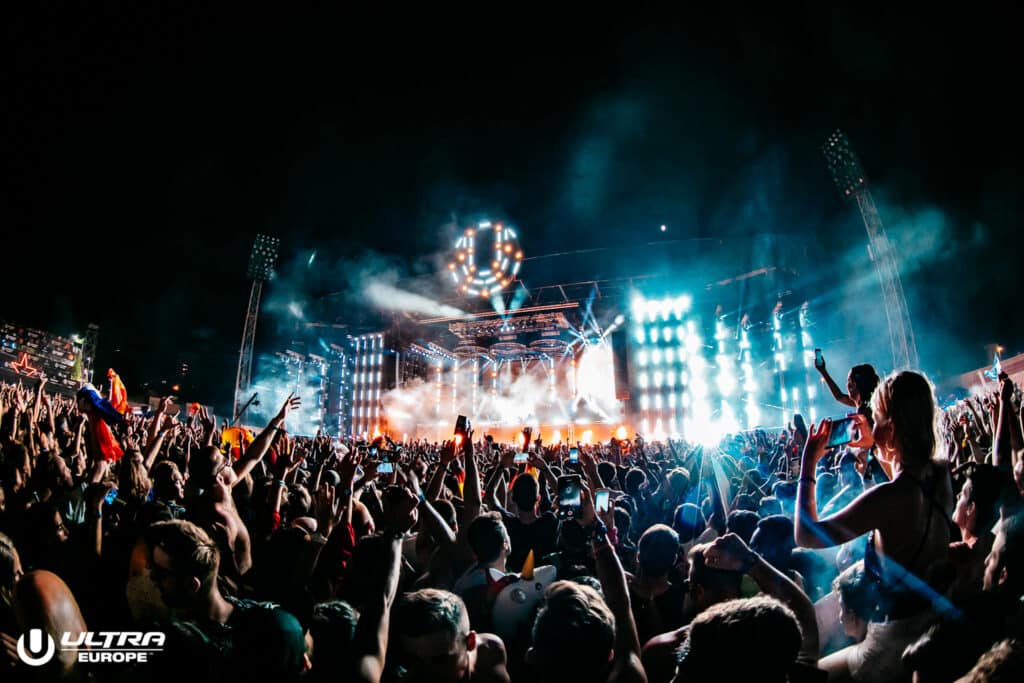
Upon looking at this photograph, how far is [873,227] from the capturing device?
20.7 meters

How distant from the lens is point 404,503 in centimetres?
262

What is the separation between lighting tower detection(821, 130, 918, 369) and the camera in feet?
67.3

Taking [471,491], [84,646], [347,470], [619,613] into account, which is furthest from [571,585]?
[471,491]

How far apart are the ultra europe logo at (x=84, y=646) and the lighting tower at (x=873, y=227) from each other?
24.3 metres

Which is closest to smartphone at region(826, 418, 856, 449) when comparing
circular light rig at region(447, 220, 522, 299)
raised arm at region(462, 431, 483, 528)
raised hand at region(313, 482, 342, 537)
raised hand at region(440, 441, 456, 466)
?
raised arm at region(462, 431, 483, 528)

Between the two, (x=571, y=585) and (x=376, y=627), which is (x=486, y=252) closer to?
(x=376, y=627)

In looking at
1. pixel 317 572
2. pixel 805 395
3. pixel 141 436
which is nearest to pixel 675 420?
pixel 805 395

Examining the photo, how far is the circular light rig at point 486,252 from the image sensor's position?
2631 centimetres

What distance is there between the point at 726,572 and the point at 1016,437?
97.5 inches

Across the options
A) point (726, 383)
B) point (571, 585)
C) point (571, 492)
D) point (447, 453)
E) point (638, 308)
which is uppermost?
point (638, 308)

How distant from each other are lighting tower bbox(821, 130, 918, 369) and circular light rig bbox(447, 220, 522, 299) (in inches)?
551

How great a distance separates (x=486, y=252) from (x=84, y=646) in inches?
1001

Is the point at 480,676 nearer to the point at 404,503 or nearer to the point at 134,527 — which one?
the point at 404,503

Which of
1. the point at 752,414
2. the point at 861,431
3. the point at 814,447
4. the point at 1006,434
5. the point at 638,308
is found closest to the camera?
the point at 814,447
